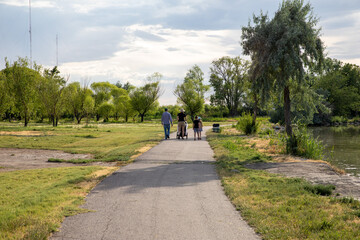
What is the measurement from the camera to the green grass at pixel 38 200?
5.19 metres

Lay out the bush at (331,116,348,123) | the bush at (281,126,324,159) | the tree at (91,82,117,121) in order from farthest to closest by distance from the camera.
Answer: the tree at (91,82,117,121) → the bush at (331,116,348,123) → the bush at (281,126,324,159)

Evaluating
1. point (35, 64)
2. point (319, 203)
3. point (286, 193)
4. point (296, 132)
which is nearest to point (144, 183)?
point (286, 193)

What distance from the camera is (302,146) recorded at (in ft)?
49.1

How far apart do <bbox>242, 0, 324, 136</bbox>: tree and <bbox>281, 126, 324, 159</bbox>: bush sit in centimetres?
249

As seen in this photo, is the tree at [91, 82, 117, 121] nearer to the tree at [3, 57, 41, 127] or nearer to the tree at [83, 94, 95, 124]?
the tree at [83, 94, 95, 124]

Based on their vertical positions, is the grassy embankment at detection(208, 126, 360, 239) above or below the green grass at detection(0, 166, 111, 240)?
below

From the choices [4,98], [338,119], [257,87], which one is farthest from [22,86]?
[338,119]

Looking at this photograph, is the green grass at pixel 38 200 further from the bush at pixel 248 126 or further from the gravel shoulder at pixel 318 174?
the bush at pixel 248 126

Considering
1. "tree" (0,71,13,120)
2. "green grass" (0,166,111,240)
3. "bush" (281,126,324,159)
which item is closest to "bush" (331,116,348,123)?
"bush" (281,126,324,159)

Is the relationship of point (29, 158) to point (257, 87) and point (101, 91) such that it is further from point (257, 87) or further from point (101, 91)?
point (101, 91)

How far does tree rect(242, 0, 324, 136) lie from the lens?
14.8m

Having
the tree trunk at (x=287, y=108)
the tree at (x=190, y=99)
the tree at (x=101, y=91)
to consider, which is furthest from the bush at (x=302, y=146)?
the tree at (x=101, y=91)

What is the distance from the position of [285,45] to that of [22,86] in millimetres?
35695

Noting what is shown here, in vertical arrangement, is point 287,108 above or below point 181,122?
above
